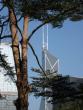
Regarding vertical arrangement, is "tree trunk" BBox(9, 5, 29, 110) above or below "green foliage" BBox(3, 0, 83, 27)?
below

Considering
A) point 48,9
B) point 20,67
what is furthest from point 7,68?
point 48,9

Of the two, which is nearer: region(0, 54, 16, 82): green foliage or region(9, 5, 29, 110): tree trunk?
region(9, 5, 29, 110): tree trunk

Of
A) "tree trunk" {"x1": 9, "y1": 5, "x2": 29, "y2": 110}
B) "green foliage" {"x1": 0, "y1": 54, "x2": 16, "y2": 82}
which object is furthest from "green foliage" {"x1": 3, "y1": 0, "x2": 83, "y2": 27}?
"green foliage" {"x1": 0, "y1": 54, "x2": 16, "y2": 82}

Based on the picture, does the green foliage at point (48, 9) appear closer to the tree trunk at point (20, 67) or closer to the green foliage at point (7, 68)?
the tree trunk at point (20, 67)

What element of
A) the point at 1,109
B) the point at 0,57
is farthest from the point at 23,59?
the point at 1,109

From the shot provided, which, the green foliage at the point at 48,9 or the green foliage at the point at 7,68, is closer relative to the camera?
the green foliage at the point at 48,9

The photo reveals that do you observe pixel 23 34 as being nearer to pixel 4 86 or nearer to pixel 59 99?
pixel 59 99

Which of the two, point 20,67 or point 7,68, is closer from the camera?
point 20,67

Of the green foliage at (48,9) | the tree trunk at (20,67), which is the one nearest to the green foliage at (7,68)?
the tree trunk at (20,67)

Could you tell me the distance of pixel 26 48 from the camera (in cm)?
1350

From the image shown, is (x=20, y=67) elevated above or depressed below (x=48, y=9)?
below

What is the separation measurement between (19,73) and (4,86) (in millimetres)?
60984

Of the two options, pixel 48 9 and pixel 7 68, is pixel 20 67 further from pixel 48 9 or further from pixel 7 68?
pixel 7 68

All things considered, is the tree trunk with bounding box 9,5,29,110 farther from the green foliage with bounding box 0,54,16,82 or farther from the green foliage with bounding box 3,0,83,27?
the green foliage with bounding box 0,54,16,82
